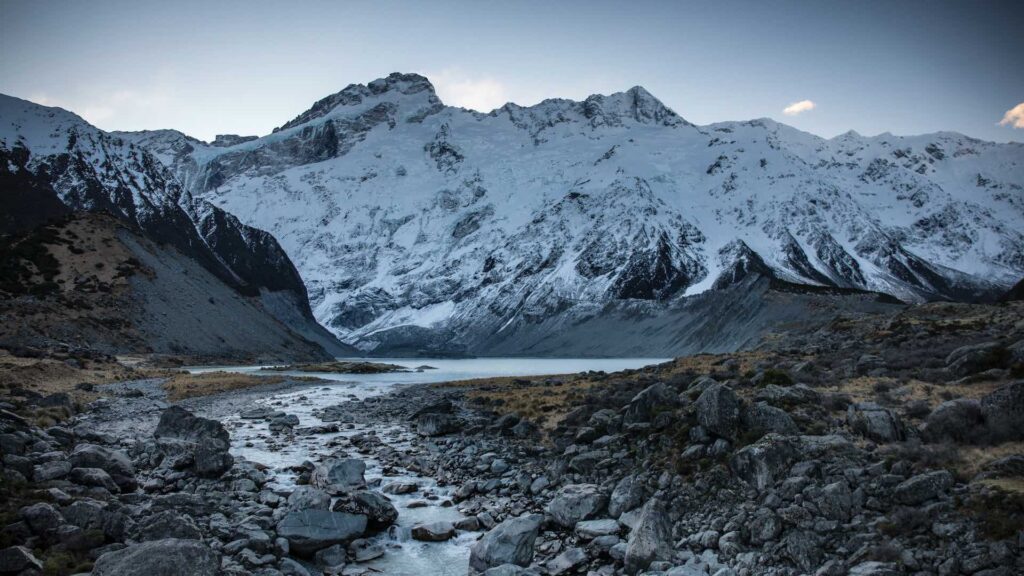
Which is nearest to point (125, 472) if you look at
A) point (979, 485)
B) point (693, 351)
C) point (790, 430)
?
point (790, 430)

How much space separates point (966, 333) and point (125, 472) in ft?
167

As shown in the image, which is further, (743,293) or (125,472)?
(743,293)

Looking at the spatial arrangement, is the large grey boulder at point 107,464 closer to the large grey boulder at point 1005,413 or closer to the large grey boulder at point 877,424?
the large grey boulder at point 877,424

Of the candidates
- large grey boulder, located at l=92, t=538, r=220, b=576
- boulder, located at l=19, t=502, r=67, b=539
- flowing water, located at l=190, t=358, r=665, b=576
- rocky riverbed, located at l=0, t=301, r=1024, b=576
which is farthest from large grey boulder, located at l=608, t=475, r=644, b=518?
boulder, located at l=19, t=502, r=67, b=539

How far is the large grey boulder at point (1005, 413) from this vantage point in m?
15.2

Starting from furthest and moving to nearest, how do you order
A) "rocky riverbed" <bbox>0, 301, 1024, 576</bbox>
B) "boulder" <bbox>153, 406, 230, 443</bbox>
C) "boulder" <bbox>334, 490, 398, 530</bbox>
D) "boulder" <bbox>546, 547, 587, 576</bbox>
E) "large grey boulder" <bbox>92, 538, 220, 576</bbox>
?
"boulder" <bbox>153, 406, 230, 443</bbox> < "boulder" <bbox>334, 490, 398, 530</bbox> < "boulder" <bbox>546, 547, 587, 576</bbox> < "rocky riverbed" <bbox>0, 301, 1024, 576</bbox> < "large grey boulder" <bbox>92, 538, 220, 576</bbox>

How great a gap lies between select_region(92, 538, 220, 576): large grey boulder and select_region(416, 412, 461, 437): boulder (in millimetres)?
24000

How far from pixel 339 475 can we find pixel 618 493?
1055 centimetres

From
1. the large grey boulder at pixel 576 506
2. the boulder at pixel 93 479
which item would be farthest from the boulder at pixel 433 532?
the boulder at pixel 93 479

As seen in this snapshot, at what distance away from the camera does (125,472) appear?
20.2 meters

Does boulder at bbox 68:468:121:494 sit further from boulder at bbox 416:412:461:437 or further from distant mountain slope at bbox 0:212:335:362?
distant mountain slope at bbox 0:212:335:362

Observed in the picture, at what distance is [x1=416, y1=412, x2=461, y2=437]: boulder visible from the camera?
1426 inches

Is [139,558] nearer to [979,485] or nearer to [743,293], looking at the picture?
[979,485]

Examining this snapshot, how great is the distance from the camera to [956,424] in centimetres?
1648
